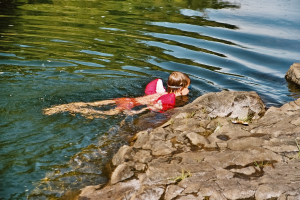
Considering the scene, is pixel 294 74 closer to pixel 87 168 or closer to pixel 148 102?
pixel 148 102

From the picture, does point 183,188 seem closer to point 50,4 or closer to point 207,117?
point 207,117

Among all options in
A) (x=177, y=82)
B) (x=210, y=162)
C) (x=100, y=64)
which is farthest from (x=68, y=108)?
(x=210, y=162)

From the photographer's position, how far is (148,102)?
734 centimetres

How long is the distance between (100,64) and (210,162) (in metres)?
5.66

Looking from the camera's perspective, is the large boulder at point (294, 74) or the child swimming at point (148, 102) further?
the large boulder at point (294, 74)

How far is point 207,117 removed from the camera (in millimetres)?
6277

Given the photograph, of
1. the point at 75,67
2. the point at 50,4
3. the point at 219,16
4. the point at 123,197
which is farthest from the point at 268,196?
the point at 50,4

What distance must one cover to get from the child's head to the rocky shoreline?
1.61m

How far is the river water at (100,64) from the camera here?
4980 millimetres

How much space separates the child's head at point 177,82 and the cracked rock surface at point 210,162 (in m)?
1.61

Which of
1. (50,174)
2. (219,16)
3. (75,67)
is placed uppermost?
(219,16)

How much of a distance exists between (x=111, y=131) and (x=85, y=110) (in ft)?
2.69

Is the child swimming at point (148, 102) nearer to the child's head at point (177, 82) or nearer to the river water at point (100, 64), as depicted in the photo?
the child's head at point (177, 82)

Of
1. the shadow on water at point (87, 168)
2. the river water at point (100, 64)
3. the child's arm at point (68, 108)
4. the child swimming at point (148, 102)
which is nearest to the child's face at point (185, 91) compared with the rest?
the child swimming at point (148, 102)
